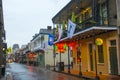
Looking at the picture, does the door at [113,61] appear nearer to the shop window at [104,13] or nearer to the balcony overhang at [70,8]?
the shop window at [104,13]

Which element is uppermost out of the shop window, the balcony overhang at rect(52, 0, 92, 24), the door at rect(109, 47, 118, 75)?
the balcony overhang at rect(52, 0, 92, 24)

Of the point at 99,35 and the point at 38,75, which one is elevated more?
the point at 99,35

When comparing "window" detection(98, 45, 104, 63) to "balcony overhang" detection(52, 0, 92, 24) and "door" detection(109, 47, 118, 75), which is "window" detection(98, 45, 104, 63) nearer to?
"door" detection(109, 47, 118, 75)

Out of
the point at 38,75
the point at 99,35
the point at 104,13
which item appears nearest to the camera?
the point at 104,13

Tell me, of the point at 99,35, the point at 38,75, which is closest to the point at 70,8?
the point at 99,35

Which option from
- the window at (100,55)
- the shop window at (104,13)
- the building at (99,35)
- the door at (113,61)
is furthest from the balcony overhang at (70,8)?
the door at (113,61)

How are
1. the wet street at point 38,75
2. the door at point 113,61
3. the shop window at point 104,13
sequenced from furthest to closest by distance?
the shop window at point 104,13 < the wet street at point 38,75 < the door at point 113,61

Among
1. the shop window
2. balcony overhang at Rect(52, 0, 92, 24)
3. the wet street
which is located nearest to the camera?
the wet street

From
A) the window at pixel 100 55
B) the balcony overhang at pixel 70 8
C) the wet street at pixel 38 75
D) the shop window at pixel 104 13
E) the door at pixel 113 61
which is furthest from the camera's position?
the balcony overhang at pixel 70 8

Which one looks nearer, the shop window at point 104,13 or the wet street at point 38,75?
the wet street at point 38,75

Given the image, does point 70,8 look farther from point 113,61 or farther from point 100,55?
point 113,61

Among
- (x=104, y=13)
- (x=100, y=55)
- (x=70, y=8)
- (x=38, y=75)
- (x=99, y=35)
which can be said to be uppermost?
(x=70, y=8)

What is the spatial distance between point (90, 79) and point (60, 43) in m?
17.7

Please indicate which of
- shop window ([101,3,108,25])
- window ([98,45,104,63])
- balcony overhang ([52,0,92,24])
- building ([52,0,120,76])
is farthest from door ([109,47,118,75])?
balcony overhang ([52,0,92,24])
